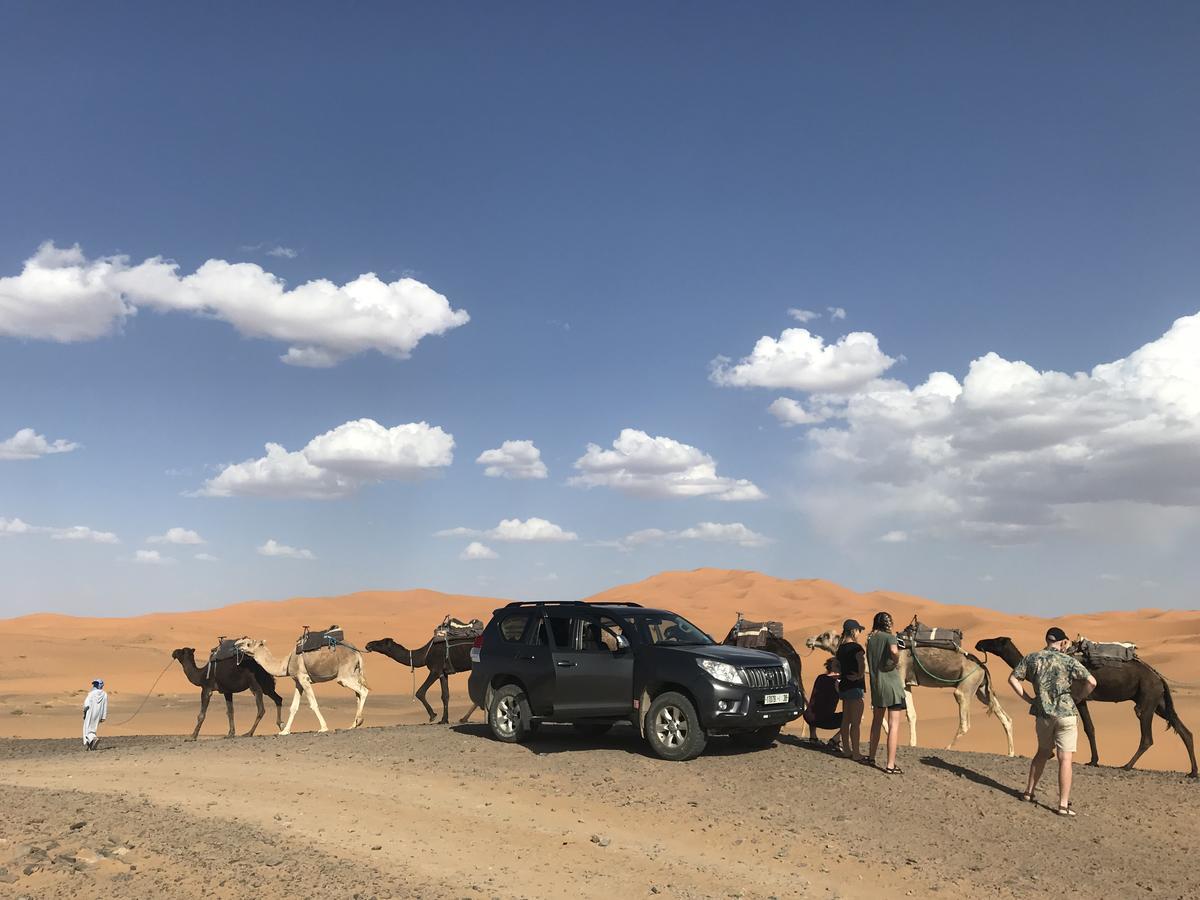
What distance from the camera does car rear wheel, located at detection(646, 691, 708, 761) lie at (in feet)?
42.7

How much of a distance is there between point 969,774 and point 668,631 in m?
4.79

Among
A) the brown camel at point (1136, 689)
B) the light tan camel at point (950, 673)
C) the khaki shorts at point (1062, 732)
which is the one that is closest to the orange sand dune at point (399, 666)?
the brown camel at point (1136, 689)

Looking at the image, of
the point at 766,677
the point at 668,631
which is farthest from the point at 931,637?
the point at 668,631

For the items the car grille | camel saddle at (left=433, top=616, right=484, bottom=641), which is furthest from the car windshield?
camel saddle at (left=433, top=616, right=484, bottom=641)

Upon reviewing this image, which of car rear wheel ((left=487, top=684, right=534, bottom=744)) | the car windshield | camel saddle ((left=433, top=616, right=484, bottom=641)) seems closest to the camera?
the car windshield

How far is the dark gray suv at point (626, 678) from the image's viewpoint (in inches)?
514

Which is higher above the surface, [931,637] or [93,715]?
[931,637]

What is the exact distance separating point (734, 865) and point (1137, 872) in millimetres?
4557

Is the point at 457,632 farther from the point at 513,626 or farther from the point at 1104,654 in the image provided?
the point at 1104,654

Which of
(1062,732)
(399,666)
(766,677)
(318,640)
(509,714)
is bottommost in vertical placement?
(399,666)

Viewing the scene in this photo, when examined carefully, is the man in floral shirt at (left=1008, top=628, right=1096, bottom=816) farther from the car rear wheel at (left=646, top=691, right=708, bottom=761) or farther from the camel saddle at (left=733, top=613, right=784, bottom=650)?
the camel saddle at (left=733, top=613, right=784, bottom=650)

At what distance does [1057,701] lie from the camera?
1194cm

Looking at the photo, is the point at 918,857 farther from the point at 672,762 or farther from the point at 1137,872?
the point at 672,762

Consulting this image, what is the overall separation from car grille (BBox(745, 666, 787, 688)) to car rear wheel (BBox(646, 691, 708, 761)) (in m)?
0.91
